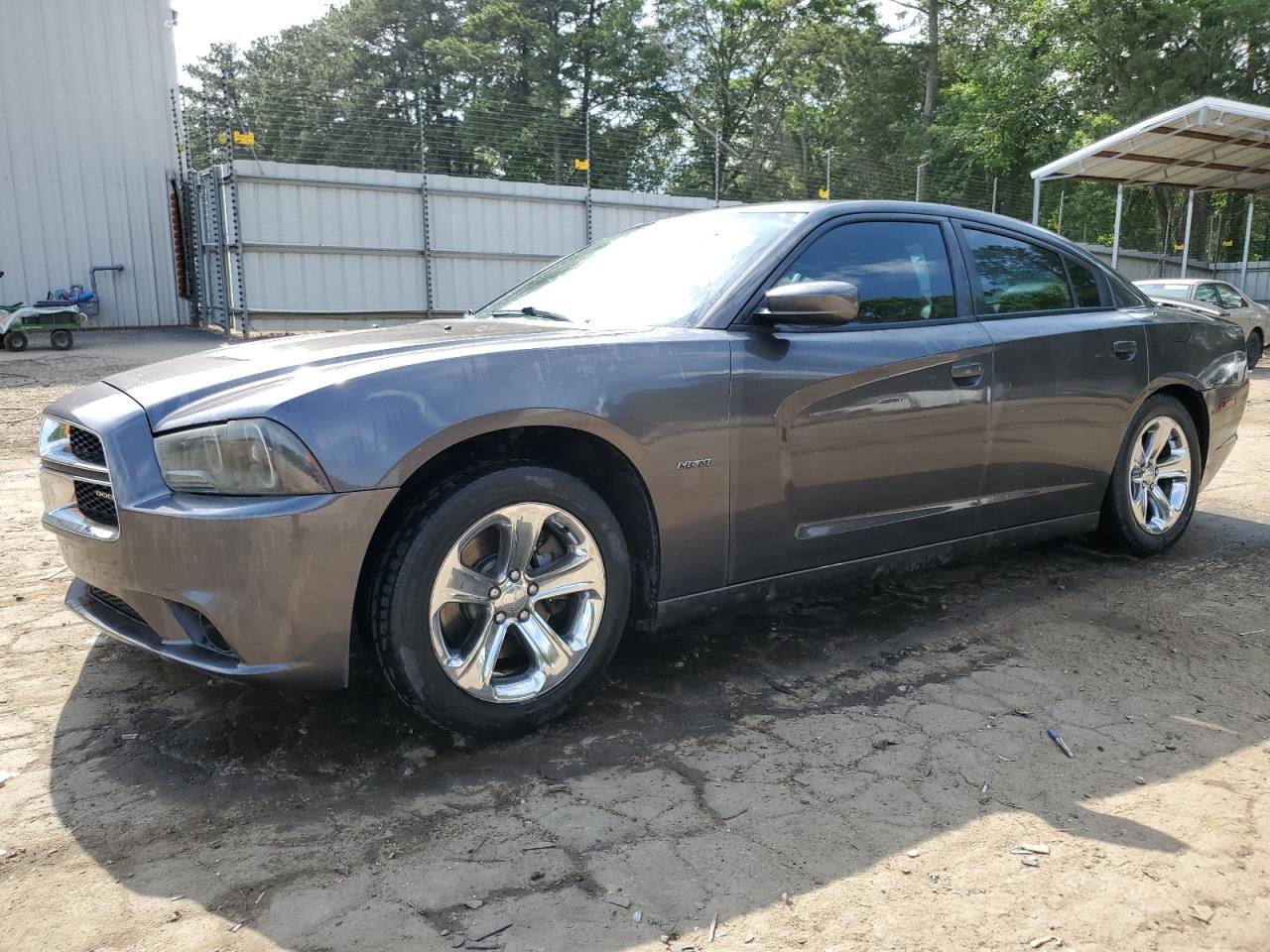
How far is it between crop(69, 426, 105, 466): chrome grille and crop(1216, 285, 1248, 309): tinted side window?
16939mm

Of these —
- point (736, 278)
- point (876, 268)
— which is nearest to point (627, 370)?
point (736, 278)

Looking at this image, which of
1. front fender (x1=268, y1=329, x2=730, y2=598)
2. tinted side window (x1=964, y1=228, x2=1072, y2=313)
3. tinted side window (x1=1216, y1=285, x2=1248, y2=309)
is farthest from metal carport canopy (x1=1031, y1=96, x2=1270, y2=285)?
front fender (x1=268, y1=329, x2=730, y2=598)

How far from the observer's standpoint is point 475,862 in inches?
85.0

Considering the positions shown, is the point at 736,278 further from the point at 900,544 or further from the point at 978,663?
the point at 978,663

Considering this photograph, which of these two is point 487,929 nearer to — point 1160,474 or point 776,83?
point 1160,474

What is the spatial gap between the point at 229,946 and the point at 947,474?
2695 millimetres

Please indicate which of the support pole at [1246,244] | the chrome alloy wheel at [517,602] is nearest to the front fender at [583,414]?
the chrome alloy wheel at [517,602]

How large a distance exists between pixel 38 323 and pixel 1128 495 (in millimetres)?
13482

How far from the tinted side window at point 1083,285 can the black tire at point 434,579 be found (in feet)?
8.49

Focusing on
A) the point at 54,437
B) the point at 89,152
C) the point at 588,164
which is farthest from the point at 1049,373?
the point at 89,152

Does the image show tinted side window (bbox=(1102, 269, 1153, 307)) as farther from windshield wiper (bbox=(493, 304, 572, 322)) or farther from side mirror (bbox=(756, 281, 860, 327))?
windshield wiper (bbox=(493, 304, 572, 322))

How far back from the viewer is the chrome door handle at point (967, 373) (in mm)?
3529

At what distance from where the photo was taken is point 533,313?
139 inches

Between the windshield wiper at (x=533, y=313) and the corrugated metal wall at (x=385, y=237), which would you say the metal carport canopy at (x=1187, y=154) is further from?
the windshield wiper at (x=533, y=313)
